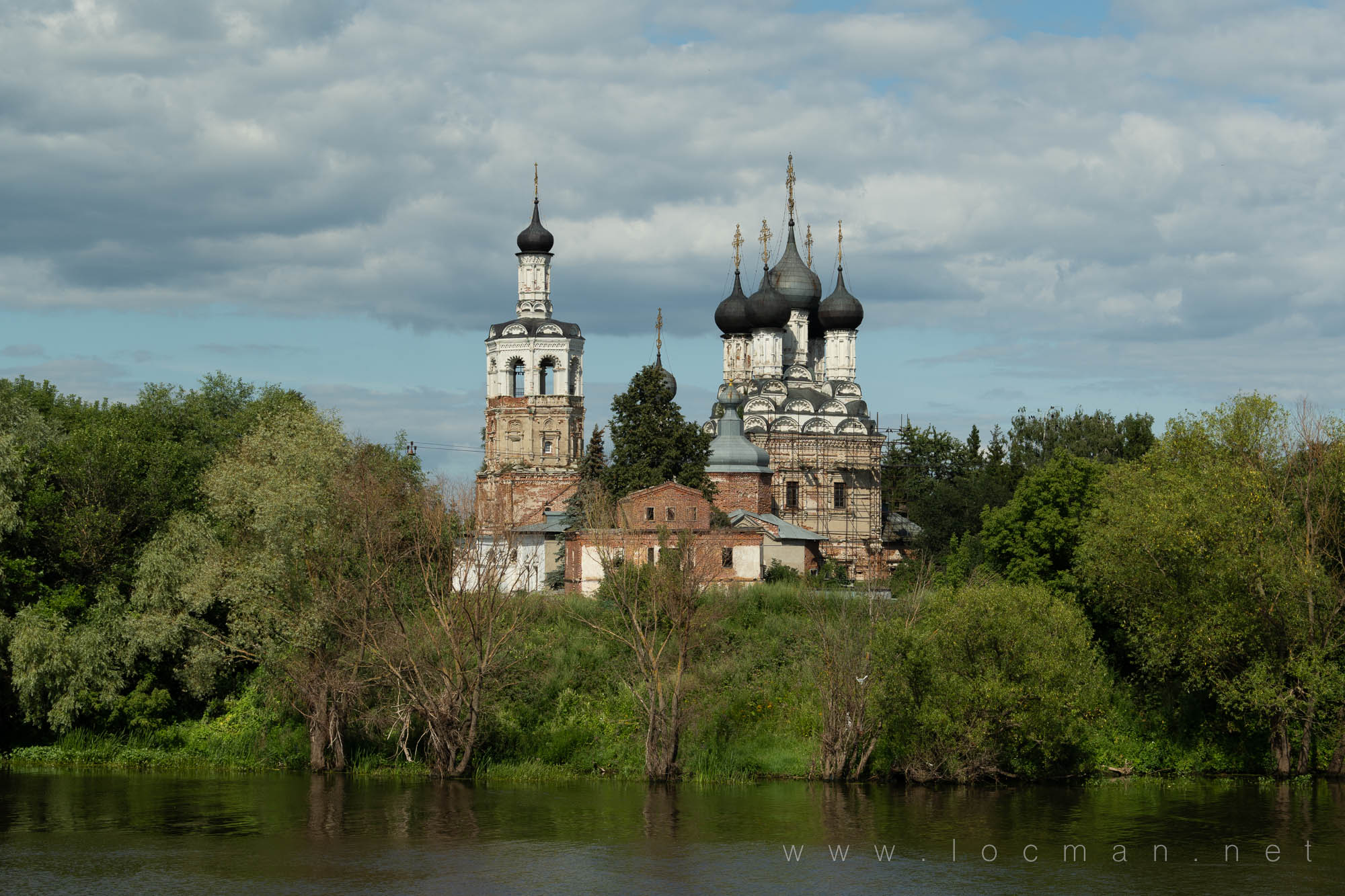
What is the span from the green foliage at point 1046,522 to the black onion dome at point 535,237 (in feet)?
101

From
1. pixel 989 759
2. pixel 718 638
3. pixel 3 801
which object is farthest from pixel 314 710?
pixel 989 759

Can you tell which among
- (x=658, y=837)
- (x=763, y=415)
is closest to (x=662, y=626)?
(x=658, y=837)

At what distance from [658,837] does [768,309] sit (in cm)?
4603

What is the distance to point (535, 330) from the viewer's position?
67000 mm

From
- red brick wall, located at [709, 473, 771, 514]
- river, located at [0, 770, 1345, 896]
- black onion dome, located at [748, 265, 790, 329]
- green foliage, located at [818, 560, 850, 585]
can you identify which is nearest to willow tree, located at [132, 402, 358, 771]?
river, located at [0, 770, 1345, 896]

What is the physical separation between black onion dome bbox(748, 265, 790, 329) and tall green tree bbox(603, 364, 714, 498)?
799 inches

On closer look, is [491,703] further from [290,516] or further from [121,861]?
[121,861]

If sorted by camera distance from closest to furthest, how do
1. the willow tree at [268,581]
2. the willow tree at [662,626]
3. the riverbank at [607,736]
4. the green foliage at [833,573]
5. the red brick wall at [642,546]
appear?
the willow tree at [662,626] < the riverbank at [607,736] < the willow tree at [268,581] < the red brick wall at [642,546] < the green foliage at [833,573]

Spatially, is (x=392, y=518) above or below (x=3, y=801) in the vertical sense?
above

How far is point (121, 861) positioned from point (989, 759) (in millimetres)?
16203

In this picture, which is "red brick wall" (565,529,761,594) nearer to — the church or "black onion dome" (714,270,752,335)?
the church

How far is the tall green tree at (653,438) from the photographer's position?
4897 centimetres

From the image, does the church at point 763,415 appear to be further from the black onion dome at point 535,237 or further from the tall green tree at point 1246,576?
the tall green tree at point 1246,576

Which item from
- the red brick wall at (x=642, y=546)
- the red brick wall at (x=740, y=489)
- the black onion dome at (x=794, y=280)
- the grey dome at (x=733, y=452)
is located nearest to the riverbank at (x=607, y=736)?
the red brick wall at (x=642, y=546)
